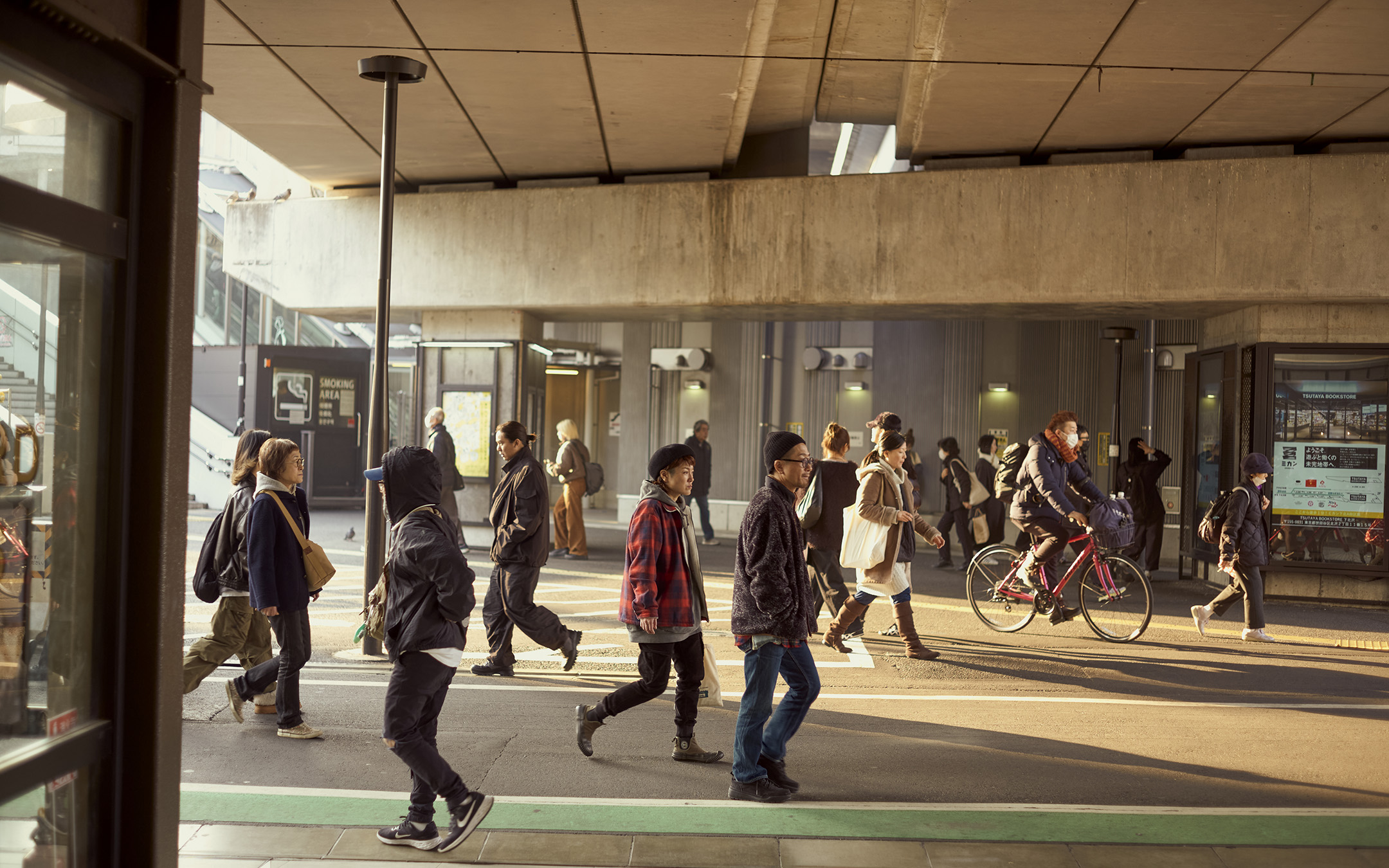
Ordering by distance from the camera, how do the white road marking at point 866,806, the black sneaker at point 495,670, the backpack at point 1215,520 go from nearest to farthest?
the white road marking at point 866,806 → the black sneaker at point 495,670 → the backpack at point 1215,520

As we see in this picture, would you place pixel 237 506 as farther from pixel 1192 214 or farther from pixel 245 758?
pixel 1192 214

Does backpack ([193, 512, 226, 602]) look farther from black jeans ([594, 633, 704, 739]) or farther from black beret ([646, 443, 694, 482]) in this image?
black beret ([646, 443, 694, 482])

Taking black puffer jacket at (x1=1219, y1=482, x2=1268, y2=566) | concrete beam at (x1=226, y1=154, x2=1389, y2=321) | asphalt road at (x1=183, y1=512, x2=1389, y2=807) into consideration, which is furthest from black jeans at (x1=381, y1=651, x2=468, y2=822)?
concrete beam at (x1=226, y1=154, x2=1389, y2=321)

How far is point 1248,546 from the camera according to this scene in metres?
9.15

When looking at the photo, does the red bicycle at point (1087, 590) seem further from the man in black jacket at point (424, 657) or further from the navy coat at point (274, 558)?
the man in black jacket at point (424, 657)

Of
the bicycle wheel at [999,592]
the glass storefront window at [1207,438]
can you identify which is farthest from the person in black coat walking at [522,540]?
the glass storefront window at [1207,438]

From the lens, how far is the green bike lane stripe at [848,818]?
176 inches

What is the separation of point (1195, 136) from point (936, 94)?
3.05m

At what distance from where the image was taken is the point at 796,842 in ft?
14.3

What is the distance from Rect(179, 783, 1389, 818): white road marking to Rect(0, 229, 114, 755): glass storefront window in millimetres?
1976

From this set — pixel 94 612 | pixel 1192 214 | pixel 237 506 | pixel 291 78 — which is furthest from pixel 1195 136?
pixel 94 612

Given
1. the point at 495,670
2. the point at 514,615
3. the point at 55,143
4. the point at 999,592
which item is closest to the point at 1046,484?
the point at 999,592

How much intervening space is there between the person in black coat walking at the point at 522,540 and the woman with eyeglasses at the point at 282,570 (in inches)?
A: 57.4

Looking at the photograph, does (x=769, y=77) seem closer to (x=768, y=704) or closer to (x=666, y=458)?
(x=666, y=458)
